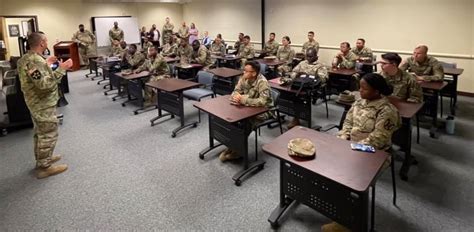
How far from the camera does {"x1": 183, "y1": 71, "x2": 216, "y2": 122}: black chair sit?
16.8 feet

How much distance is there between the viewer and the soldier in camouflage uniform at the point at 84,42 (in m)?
11.1

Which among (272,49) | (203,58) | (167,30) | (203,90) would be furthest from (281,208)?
(167,30)

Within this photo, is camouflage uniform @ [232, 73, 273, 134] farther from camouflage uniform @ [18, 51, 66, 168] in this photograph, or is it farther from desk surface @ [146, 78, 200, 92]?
camouflage uniform @ [18, 51, 66, 168]

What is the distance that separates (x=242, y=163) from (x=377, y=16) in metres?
5.85

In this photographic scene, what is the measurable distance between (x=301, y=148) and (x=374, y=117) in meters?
0.84

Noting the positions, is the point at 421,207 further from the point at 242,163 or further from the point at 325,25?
the point at 325,25

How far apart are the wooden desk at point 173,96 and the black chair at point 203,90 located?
23 centimetres

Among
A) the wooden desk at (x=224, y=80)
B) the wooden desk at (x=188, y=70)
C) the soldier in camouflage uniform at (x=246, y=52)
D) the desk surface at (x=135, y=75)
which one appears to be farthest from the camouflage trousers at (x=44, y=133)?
the soldier in camouflage uniform at (x=246, y=52)

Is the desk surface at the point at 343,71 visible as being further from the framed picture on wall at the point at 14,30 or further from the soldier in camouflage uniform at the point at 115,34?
the framed picture on wall at the point at 14,30

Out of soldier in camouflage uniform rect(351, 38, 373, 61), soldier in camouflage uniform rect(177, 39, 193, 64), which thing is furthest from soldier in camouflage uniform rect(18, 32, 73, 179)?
soldier in camouflage uniform rect(351, 38, 373, 61)

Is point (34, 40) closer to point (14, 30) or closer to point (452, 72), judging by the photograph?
point (452, 72)

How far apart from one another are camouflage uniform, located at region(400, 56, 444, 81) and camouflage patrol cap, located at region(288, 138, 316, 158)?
302 centimetres

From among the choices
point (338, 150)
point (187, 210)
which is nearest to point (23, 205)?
point (187, 210)

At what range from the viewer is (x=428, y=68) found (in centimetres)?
472
